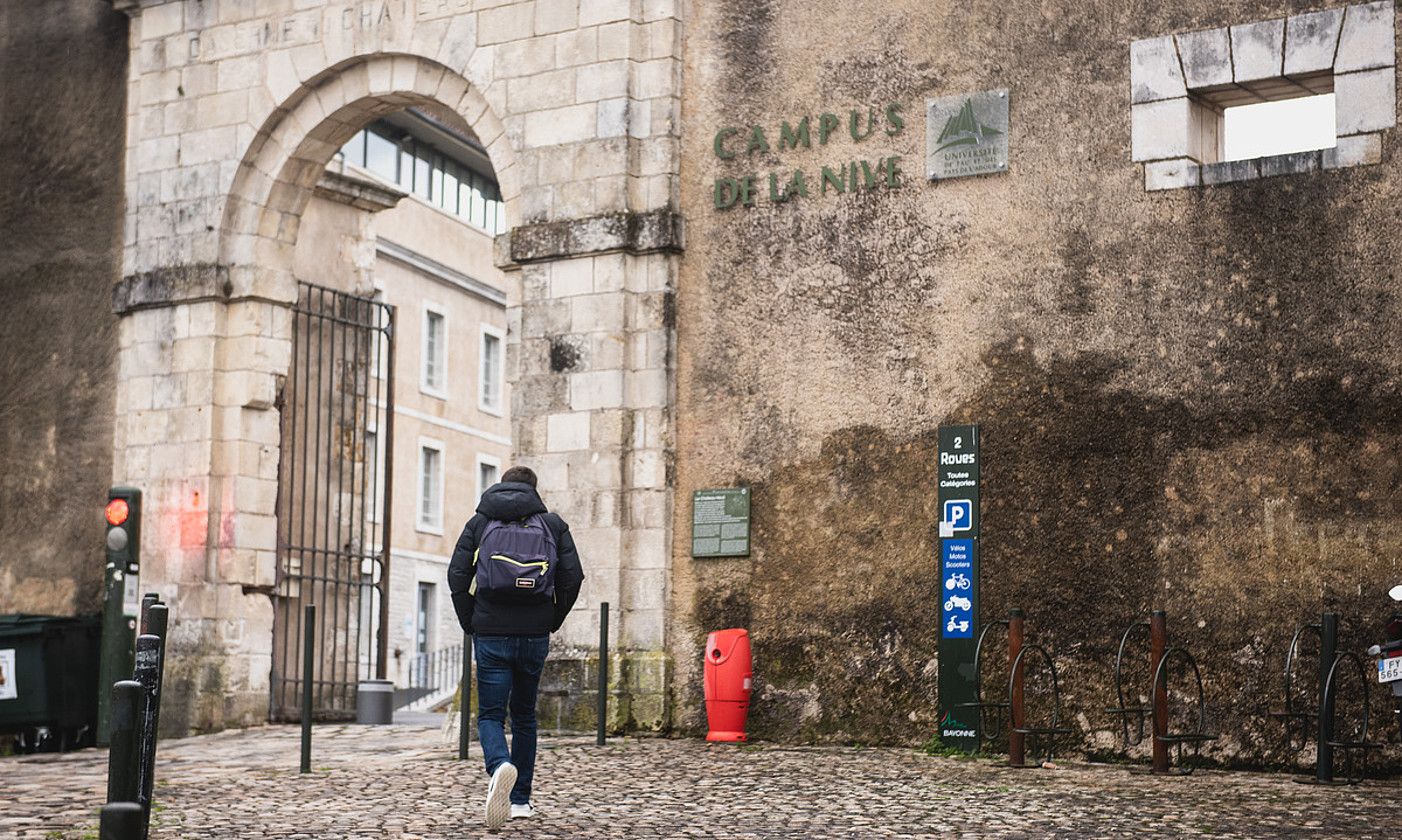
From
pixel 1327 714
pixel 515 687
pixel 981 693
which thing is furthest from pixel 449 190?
pixel 515 687

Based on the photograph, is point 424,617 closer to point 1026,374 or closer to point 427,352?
point 427,352

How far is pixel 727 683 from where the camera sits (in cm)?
1227

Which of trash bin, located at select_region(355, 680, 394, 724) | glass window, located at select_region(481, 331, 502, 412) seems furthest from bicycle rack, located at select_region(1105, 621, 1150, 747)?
glass window, located at select_region(481, 331, 502, 412)

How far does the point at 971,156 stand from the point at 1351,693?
12.8ft

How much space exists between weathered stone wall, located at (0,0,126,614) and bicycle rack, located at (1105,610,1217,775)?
318 inches

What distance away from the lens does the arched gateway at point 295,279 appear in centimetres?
1302

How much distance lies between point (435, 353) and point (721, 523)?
20.2 metres

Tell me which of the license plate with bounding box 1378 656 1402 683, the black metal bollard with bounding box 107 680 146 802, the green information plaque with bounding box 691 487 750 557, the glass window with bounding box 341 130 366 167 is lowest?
the black metal bollard with bounding box 107 680 146 802

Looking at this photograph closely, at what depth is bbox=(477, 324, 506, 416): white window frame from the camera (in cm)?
3369

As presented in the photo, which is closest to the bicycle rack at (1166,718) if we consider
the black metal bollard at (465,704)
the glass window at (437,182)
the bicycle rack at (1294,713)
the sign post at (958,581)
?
the bicycle rack at (1294,713)

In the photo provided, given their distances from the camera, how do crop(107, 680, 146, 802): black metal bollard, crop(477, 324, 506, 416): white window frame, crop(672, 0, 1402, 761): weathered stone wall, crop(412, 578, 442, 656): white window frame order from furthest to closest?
crop(477, 324, 506, 416): white window frame
crop(412, 578, 442, 656): white window frame
crop(672, 0, 1402, 761): weathered stone wall
crop(107, 680, 146, 802): black metal bollard

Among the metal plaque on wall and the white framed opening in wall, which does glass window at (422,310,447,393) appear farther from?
the white framed opening in wall

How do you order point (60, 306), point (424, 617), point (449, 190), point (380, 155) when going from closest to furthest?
point (60, 306)
point (380, 155)
point (449, 190)
point (424, 617)

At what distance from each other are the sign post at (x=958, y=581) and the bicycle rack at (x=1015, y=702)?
84 millimetres
